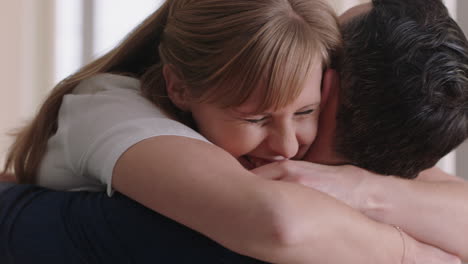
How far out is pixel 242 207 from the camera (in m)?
0.98

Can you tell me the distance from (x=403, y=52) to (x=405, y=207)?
0.88ft

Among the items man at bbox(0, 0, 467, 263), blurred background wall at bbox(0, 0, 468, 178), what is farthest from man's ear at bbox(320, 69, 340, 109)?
blurred background wall at bbox(0, 0, 468, 178)

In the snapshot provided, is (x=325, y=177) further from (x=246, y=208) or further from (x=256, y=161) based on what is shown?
(x=246, y=208)

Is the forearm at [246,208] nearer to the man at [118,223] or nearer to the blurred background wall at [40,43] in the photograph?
the man at [118,223]

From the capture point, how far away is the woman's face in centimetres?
122

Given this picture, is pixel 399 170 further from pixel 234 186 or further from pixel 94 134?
pixel 94 134

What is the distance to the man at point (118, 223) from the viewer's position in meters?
1.03

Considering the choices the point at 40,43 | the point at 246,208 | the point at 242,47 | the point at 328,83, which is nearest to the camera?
the point at 246,208

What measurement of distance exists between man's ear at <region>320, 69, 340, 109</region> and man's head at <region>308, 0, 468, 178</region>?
1 centimetres

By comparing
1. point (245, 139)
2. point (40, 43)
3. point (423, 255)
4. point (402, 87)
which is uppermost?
point (402, 87)

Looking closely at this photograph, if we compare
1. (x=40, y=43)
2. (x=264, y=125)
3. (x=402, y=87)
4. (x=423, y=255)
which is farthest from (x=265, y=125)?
(x=40, y=43)

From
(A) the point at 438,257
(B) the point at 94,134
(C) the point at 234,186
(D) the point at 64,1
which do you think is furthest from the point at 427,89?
(D) the point at 64,1

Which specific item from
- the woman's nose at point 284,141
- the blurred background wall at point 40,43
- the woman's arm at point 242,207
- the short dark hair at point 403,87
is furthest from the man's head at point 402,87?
the blurred background wall at point 40,43

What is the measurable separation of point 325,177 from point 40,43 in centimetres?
264
